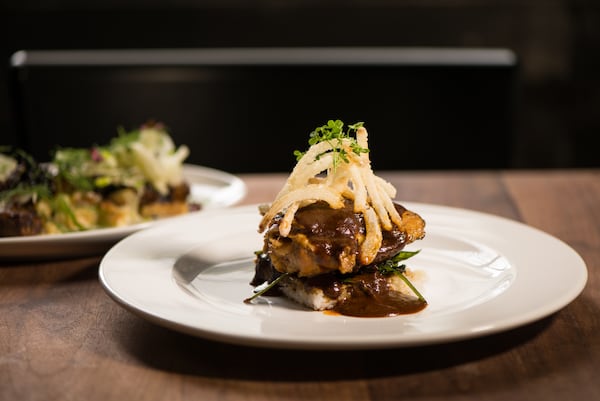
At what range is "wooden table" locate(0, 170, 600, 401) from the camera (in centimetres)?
147

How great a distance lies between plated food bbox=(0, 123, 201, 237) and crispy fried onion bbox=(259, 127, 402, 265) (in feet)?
3.19

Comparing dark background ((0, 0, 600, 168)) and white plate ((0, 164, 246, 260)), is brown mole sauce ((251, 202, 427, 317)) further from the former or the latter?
dark background ((0, 0, 600, 168))

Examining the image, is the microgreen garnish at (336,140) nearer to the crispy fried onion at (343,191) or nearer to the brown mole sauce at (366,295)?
the crispy fried onion at (343,191)

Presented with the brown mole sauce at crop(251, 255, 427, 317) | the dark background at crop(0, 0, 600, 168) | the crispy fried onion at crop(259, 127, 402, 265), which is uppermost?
the crispy fried onion at crop(259, 127, 402, 265)

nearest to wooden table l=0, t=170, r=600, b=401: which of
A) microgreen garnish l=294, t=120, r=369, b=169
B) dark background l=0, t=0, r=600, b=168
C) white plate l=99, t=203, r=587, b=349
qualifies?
white plate l=99, t=203, r=587, b=349

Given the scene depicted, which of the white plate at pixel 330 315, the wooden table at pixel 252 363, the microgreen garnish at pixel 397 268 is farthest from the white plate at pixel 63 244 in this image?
the microgreen garnish at pixel 397 268

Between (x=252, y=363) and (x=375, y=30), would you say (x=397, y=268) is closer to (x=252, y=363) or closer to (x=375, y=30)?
(x=252, y=363)

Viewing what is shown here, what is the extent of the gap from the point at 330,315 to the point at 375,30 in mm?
5180

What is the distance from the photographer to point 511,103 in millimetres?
5375

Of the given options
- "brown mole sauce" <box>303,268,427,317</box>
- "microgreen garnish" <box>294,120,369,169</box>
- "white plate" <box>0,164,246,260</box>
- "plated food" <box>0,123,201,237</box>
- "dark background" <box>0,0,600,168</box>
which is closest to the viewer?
"brown mole sauce" <box>303,268,427,317</box>

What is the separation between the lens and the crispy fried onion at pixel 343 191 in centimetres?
186

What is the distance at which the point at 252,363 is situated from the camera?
5.19 feet

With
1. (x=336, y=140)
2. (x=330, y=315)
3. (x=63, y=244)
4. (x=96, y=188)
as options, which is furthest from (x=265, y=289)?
(x=96, y=188)

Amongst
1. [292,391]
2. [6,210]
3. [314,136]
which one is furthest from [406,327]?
[6,210]
